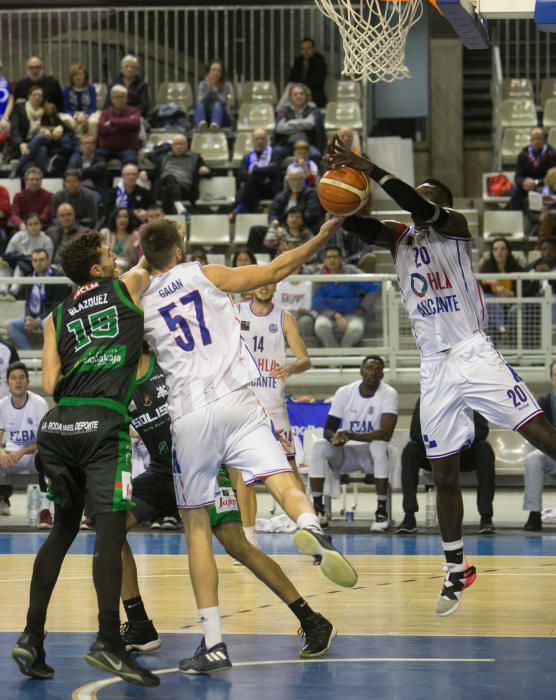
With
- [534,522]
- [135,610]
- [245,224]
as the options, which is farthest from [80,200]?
[135,610]

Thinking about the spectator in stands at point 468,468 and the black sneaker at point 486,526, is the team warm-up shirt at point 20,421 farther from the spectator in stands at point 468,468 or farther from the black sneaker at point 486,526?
the black sneaker at point 486,526

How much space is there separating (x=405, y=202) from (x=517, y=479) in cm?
612

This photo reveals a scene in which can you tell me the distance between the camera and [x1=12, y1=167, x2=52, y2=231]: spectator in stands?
658 inches

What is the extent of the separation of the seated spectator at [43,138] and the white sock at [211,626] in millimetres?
12791

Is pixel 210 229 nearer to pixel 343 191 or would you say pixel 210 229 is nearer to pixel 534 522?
pixel 534 522

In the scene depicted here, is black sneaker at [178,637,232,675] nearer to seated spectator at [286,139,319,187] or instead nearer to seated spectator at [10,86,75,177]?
seated spectator at [286,139,319,187]

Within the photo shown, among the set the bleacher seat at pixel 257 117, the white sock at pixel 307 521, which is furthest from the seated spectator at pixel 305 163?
the white sock at pixel 307 521

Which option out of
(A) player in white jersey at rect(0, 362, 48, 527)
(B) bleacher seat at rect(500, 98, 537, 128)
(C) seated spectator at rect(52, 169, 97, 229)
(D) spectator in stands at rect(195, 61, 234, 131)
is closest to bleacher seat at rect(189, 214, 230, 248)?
(C) seated spectator at rect(52, 169, 97, 229)

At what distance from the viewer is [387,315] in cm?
1392

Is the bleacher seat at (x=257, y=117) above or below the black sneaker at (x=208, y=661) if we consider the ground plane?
above

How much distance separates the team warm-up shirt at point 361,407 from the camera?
11875 mm

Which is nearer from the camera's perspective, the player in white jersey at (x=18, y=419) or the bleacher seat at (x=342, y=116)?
the player in white jersey at (x=18, y=419)

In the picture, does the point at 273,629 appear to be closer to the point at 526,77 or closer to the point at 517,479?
the point at 517,479

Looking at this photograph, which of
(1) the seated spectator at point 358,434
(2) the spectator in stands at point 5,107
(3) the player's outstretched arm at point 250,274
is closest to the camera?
(3) the player's outstretched arm at point 250,274
